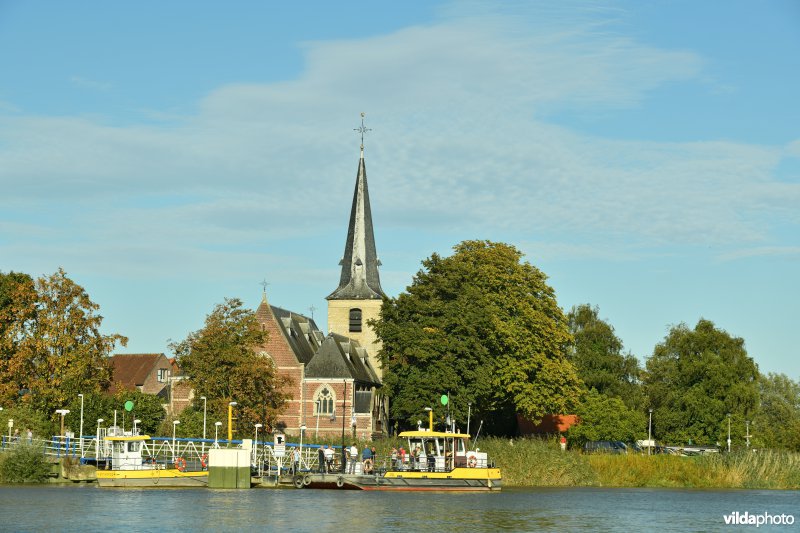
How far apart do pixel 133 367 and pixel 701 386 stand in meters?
53.3

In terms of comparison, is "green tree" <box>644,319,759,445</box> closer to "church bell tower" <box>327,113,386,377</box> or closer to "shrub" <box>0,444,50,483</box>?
"church bell tower" <box>327,113,386,377</box>

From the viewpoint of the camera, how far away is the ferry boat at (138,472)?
5675 cm

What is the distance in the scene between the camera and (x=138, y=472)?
5697 cm

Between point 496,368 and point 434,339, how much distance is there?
607cm

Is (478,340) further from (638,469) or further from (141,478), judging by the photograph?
(141,478)

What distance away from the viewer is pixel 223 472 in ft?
185

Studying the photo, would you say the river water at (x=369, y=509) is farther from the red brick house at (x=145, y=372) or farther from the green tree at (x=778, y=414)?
the red brick house at (x=145, y=372)

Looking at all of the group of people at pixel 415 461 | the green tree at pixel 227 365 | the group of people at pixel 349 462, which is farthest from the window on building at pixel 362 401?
the group of people at pixel 415 461

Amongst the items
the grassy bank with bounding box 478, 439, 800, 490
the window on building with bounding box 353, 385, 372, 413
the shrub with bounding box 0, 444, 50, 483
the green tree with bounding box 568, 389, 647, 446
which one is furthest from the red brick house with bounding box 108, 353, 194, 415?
the grassy bank with bounding box 478, 439, 800, 490

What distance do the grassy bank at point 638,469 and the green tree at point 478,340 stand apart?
1138cm

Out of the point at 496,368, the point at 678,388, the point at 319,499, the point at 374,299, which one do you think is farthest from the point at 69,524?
the point at 678,388

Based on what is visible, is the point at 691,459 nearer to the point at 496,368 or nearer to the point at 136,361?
the point at 496,368

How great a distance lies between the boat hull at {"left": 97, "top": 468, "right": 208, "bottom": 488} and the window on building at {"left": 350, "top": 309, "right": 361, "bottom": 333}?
144ft

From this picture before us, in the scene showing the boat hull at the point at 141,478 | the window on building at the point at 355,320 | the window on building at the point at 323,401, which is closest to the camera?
the boat hull at the point at 141,478
